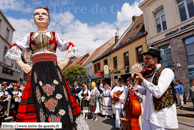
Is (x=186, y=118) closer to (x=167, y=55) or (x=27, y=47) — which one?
(x=167, y=55)

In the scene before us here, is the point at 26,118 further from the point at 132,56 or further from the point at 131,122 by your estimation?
the point at 132,56

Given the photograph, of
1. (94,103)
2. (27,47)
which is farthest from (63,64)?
(94,103)

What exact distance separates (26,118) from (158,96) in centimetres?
180

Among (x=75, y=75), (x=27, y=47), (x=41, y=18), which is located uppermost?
(x=75, y=75)

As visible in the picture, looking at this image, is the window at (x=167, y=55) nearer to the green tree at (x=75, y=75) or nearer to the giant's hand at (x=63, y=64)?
the giant's hand at (x=63, y=64)

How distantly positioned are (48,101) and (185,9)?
13200 millimetres

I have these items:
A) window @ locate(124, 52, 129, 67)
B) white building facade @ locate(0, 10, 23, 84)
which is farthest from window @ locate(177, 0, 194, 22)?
white building facade @ locate(0, 10, 23, 84)

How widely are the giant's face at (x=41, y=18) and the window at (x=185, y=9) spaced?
39.7ft

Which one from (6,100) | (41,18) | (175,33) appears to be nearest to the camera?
(41,18)

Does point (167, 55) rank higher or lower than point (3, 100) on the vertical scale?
higher

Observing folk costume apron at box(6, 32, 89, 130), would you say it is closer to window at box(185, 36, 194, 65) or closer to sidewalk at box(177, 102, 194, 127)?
sidewalk at box(177, 102, 194, 127)

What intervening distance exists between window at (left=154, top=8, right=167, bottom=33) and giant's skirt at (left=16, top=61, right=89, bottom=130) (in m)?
13.4

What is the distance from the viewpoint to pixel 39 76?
1840mm

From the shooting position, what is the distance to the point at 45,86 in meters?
1.79
